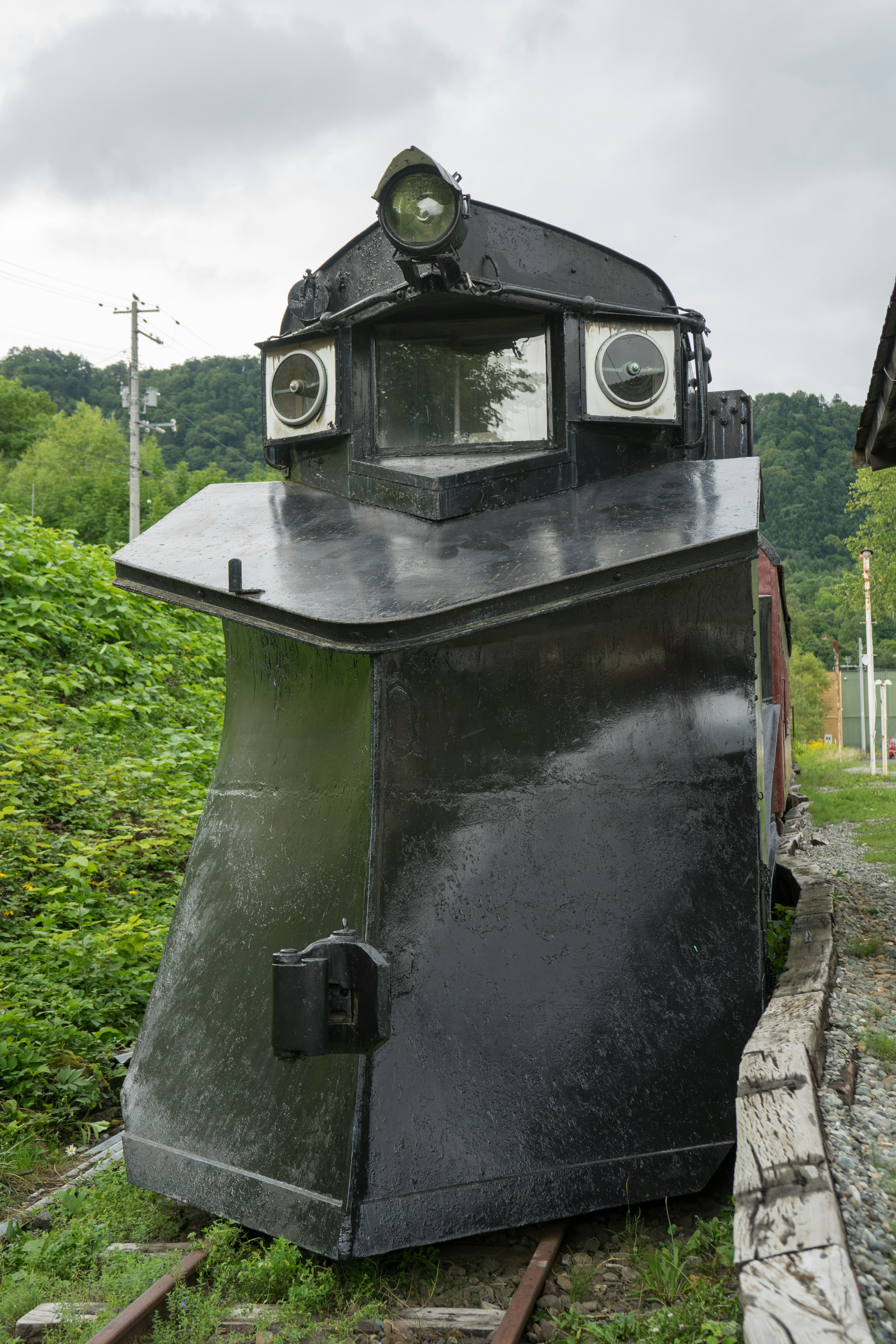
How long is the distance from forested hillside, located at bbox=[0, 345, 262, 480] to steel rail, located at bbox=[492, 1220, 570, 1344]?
41.3m

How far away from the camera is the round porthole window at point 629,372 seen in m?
4.08

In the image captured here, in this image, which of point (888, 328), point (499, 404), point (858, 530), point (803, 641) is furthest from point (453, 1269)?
point (803, 641)

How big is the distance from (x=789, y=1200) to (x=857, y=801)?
591 inches

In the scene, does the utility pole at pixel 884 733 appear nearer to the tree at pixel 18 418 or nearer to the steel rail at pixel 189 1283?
the steel rail at pixel 189 1283

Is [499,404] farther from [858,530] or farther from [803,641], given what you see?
[803,641]

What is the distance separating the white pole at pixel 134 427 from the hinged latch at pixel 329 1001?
25.0 m

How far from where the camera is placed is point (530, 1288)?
291 cm

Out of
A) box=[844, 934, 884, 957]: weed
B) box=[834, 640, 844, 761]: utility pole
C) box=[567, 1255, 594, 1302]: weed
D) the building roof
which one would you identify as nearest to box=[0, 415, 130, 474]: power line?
box=[834, 640, 844, 761]: utility pole

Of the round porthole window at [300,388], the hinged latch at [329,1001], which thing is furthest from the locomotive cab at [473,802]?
the round porthole window at [300,388]

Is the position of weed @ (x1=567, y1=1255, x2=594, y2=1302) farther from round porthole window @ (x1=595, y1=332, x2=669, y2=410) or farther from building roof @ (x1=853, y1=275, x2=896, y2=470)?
building roof @ (x1=853, y1=275, x2=896, y2=470)

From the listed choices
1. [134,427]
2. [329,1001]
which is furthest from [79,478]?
[329,1001]

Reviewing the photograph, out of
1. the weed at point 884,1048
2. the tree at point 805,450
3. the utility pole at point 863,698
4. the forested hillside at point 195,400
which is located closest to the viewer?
the weed at point 884,1048

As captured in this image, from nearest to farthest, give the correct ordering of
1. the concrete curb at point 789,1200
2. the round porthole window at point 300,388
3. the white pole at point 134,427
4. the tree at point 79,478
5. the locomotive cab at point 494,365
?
the concrete curb at point 789,1200
the locomotive cab at point 494,365
the round porthole window at point 300,388
the white pole at point 134,427
the tree at point 79,478

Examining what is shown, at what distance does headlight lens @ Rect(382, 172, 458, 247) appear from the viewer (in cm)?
370
